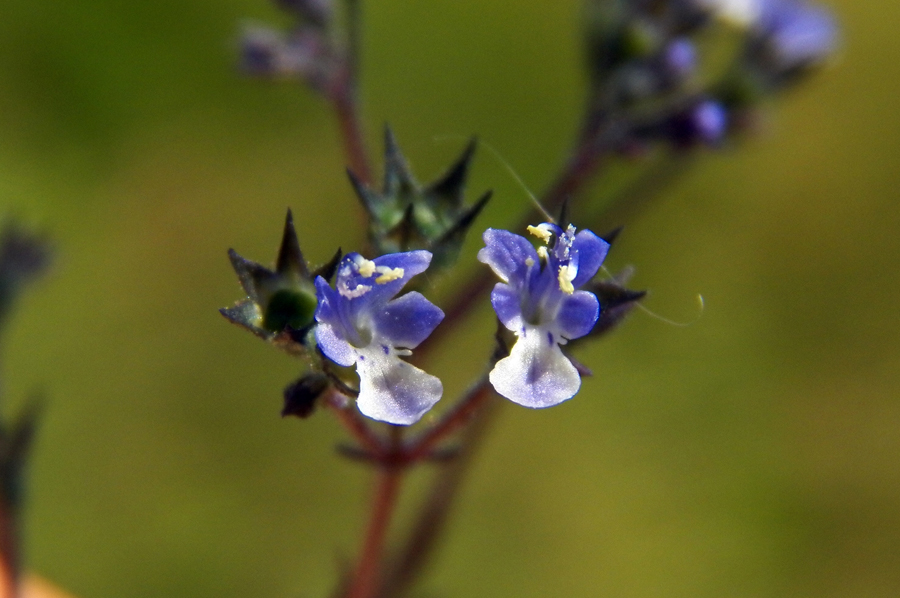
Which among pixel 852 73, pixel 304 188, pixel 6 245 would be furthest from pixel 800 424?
pixel 6 245

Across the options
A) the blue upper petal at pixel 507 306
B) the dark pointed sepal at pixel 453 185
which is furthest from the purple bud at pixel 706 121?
the blue upper petal at pixel 507 306

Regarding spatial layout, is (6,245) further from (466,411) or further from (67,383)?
(67,383)

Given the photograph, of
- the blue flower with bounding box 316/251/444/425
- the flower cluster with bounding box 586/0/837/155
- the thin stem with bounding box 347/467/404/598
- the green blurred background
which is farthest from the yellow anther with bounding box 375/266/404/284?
the green blurred background

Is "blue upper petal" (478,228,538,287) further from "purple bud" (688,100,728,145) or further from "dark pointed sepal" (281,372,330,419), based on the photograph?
"purple bud" (688,100,728,145)

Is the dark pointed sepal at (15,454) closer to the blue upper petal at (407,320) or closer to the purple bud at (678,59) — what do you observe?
the blue upper petal at (407,320)

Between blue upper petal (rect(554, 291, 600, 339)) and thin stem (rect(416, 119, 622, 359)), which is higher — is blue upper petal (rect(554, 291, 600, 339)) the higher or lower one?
the higher one

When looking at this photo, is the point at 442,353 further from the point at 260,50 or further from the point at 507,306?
the point at 507,306
